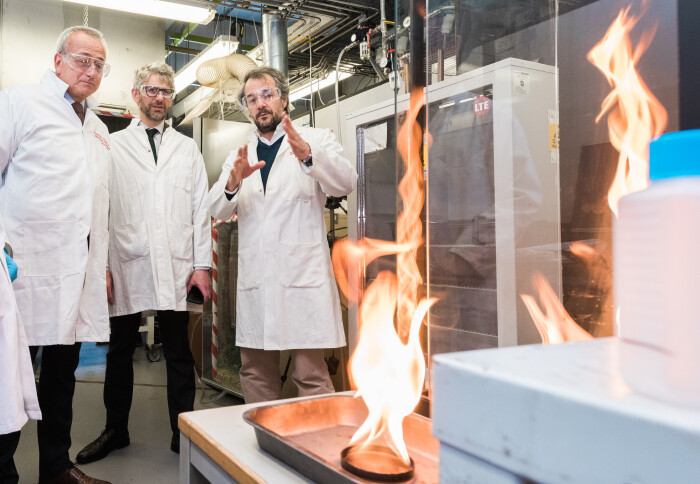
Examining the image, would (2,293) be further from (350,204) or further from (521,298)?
(350,204)

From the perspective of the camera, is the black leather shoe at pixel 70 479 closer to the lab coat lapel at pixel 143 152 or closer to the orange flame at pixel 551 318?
the lab coat lapel at pixel 143 152

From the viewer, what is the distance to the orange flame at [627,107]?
3.51ft

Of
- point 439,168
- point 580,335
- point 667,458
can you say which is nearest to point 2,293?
point 439,168

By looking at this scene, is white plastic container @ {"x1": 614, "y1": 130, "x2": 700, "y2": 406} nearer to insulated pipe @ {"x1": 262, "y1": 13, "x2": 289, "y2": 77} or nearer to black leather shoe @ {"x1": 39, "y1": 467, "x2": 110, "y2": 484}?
black leather shoe @ {"x1": 39, "y1": 467, "x2": 110, "y2": 484}

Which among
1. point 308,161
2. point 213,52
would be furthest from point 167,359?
point 213,52

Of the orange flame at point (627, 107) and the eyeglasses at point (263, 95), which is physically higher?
the eyeglasses at point (263, 95)

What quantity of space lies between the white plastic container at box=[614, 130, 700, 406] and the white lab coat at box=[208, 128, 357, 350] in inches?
72.9

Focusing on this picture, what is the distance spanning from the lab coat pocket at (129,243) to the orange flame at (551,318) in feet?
5.32

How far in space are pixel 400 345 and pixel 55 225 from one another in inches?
61.3

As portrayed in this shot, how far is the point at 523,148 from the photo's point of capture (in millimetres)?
1710

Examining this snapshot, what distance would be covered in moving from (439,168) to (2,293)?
3.97 feet

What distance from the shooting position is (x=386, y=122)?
9.18 ft

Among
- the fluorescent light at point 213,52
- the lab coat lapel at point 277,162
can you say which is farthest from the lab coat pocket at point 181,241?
the fluorescent light at point 213,52

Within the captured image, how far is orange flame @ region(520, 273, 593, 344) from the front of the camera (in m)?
1.24
